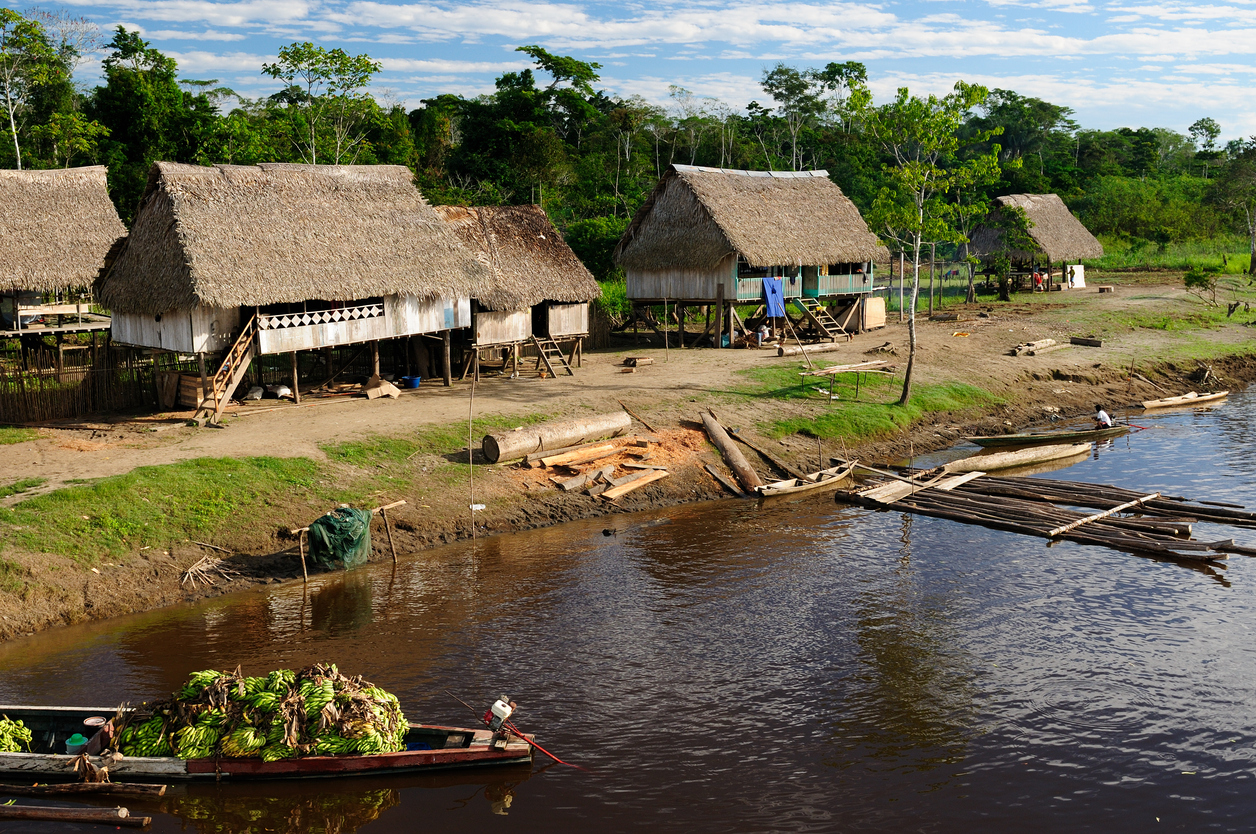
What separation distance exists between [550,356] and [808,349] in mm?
7946

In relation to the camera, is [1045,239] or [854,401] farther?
[1045,239]

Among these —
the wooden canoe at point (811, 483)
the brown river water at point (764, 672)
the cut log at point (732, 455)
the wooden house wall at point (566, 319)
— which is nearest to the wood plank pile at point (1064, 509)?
the brown river water at point (764, 672)

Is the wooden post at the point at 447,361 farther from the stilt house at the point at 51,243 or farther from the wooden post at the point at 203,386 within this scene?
the stilt house at the point at 51,243

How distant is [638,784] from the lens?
9.72m

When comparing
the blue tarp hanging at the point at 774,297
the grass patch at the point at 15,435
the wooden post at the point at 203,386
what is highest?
Answer: the blue tarp hanging at the point at 774,297

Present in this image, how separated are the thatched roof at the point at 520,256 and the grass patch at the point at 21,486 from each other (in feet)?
38.4

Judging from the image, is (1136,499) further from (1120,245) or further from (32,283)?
(1120,245)

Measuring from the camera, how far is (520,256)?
27219mm

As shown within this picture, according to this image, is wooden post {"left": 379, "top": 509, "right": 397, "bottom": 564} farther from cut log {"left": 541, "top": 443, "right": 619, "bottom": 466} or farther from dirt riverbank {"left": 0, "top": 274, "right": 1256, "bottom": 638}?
cut log {"left": 541, "top": 443, "right": 619, "bottom": 466}

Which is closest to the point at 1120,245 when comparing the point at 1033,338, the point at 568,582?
the point at 1033,338

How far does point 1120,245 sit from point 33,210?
54.1 metres

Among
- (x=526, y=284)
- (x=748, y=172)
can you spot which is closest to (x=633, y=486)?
(x=526, y=284)

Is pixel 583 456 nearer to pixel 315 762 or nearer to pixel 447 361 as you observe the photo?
pixel 447 361

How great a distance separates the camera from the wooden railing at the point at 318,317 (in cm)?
2111
